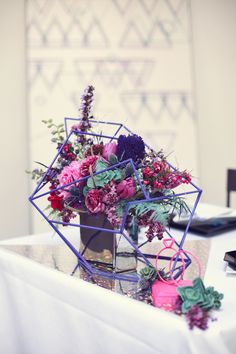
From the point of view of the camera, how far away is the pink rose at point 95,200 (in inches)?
46.5

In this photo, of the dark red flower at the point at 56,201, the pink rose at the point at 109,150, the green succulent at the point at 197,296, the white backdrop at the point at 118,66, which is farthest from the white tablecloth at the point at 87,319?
the white backdrop at the point at 118,66

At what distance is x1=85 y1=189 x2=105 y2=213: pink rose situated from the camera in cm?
118

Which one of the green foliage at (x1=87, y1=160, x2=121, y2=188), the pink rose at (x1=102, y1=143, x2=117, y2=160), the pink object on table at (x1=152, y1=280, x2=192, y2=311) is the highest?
the pink rose at (x1=102, y1=143, x2=117, y2=160)

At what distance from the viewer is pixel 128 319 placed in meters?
1.01

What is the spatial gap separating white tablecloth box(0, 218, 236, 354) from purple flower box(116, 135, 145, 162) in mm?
300

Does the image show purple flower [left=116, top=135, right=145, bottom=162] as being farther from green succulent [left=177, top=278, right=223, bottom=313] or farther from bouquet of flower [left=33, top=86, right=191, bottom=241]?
green succulent [left=177, top=278, right=223, bottom=313]

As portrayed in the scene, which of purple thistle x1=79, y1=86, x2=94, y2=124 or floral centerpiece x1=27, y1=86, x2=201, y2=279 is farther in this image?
purple thistle x1=79, y1=86, x2=94, y2=124

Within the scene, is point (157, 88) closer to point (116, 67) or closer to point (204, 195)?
point (116, 67)

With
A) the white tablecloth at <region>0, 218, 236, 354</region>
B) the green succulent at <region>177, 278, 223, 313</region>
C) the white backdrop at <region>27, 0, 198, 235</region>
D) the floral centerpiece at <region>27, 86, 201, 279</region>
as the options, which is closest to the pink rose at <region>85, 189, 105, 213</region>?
the floral centerpiece at <region>27, 86, 201, 279</region>

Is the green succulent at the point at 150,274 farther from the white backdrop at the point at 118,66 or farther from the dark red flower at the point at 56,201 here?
the white backdrop at the point at 118,66

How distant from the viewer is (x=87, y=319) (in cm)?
111

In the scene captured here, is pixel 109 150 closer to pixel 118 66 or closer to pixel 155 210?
pixel 155 210

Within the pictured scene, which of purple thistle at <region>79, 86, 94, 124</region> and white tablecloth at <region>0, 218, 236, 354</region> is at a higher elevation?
purple thistle at <region>79, 86, 94, 124</region>

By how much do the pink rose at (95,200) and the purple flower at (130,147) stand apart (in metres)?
0.10
